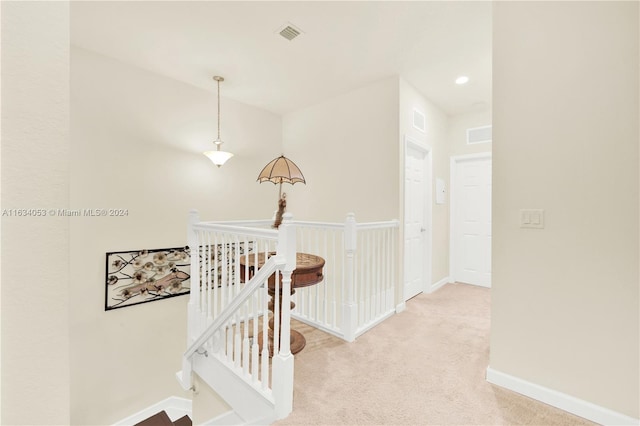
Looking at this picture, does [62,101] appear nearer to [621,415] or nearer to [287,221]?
[287,221]

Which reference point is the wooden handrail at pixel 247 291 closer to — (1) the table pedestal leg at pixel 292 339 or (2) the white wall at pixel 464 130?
(1) the table pedestal leg at pixel 292 339

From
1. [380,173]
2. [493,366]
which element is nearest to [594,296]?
[493,366]

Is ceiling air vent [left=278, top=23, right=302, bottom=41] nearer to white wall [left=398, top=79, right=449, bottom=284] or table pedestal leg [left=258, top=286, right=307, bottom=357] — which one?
white wall [left=398, top=79, right=449, bottom=284]

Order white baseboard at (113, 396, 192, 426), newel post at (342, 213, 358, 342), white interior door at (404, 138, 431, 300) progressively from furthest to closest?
white interior door at (404, 138, 431, 300) → white baseboard at (113, 396, 192, 426) → newel post at (342, 213, 358, 342)

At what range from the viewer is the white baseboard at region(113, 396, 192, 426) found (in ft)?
9.51

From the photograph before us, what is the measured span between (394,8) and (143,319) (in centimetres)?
382

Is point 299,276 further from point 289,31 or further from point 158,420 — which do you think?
point 158,420

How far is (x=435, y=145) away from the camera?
3955 millimetres

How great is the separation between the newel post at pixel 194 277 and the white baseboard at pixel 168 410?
1082 mm

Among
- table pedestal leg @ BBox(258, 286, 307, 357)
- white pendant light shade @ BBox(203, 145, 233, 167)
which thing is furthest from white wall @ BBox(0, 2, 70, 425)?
white pendant light shade @ BBox(203, 145, 233, 167)

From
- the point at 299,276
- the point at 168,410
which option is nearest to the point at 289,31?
the point at 299,276

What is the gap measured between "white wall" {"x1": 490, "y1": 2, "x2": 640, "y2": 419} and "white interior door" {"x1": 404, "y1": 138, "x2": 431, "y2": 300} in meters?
1.48

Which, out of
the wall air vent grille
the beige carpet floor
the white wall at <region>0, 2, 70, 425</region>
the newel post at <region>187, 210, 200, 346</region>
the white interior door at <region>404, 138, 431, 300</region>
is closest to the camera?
the white wall at <region>0, 2, 70, 425</region>

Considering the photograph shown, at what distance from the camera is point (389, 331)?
263cm
